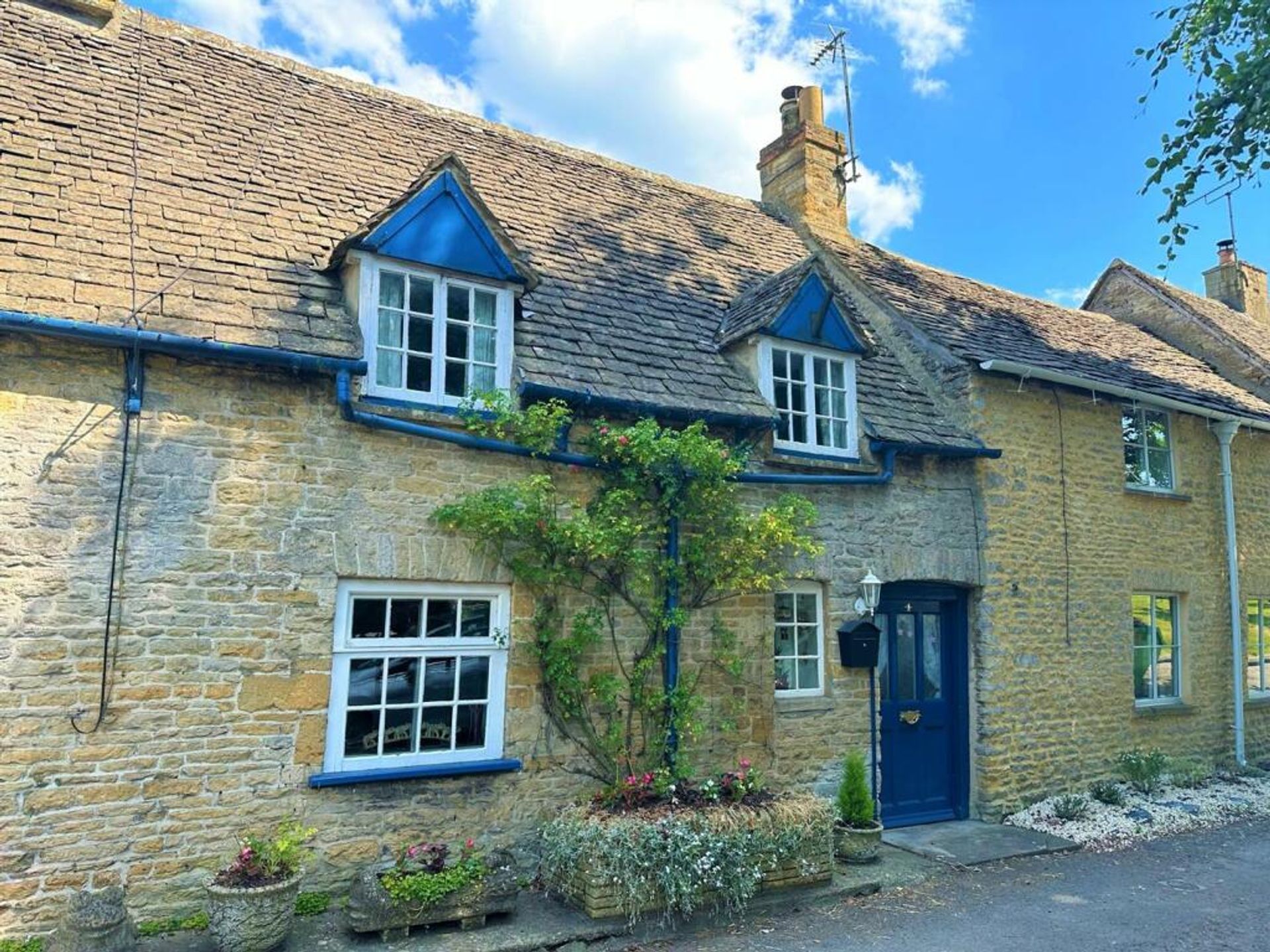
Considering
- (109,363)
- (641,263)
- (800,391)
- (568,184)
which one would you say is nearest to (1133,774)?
(800,391)

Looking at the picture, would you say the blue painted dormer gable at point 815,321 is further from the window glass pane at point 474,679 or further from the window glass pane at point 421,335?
the window glass pane at point 474,679

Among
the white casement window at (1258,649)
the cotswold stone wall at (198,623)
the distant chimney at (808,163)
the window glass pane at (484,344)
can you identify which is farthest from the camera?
the distant chimney at (808,163)

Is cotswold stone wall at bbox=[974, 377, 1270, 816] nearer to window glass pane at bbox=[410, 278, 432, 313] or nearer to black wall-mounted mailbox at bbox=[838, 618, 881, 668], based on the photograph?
black wall-mounted mailbox at bbox=[838, 618, 881, 668]

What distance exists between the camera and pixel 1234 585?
12812 millimetres

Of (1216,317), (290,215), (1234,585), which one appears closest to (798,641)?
(290,215)

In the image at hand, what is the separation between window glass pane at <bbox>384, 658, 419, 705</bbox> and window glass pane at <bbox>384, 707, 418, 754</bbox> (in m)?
0.08

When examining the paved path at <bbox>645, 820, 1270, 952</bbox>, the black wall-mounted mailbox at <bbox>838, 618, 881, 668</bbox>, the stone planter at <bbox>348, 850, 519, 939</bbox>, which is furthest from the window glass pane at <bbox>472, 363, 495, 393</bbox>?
the paved path at <bbox>645, 820, 1270, 952</bbox>

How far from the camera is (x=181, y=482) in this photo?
6598 mm

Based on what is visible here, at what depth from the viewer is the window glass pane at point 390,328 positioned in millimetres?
7634

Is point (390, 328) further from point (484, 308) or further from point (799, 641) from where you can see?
point (799, 641)

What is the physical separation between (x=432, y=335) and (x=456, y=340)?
234 millimetres

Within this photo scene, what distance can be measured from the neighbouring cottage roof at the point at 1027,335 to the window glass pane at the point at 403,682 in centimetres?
726

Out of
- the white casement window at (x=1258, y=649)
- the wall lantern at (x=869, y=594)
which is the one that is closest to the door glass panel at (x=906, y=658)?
the wall lantern at (x=869, y=594)

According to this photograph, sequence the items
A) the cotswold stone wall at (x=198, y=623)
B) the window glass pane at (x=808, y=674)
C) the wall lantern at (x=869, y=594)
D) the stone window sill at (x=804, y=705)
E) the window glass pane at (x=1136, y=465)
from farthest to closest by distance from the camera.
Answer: the window glass pane at (x=1136, y=465) < the window glass pane at (x=808, y=674) < the wall lantern at (x=869, y=594) < the stone window sill at (x=804, y=705) < the cotswold stone wall at (x=198, y=623)
